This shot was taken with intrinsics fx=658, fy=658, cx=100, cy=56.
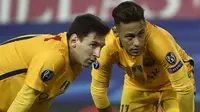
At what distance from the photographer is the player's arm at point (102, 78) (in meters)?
3.01

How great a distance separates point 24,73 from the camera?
267cm

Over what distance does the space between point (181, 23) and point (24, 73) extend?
2.40 meters

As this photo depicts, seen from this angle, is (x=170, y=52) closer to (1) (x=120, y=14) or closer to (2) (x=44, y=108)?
(1) (x=120, y=14)

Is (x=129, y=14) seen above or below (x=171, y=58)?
above

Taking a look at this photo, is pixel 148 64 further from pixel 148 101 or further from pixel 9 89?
pixel 9 89

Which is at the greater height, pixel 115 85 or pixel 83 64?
pixel 83 64

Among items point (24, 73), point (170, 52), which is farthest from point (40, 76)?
point (170, 52)

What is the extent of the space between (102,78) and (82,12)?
1906 millimetres

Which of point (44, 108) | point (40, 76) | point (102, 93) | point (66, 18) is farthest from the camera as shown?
point (66, 18)

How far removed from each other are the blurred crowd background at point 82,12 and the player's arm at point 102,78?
126cm

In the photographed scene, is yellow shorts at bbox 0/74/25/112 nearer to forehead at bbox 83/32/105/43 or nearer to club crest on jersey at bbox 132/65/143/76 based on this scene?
forehead at bbox 83/32/105/43

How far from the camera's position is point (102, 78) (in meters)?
3.14

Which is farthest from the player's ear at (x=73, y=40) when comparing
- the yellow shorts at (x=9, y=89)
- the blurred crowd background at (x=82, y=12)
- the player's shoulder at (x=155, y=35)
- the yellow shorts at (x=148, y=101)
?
the blurred crowd background at (x=82, y=12)

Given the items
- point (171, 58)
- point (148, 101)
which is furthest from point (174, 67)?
point (148, 101)
